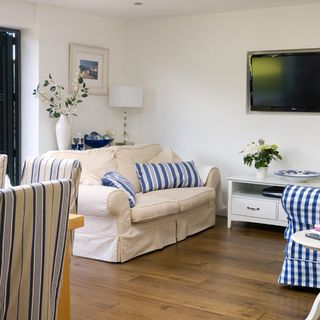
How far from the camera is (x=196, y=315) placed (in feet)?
11.0

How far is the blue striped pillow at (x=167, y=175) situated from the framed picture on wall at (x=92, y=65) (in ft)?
4.51

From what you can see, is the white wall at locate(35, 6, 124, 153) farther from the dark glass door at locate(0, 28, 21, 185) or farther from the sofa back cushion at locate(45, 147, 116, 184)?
the sofa back cushion at locate(45, 147, 116, 184)

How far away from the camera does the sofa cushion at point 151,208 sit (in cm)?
454

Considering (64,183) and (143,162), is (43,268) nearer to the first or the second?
(64,183)

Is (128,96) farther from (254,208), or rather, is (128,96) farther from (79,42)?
(254,208)

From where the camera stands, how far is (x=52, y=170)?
326 centimetres

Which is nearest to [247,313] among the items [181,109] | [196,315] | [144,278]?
[196,315]

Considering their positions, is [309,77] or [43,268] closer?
[43,268]

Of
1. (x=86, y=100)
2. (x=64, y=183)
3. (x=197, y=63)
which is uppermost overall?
(x=197, y=63)

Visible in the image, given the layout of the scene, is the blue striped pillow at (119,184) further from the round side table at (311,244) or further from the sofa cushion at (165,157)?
the round side table at (311,244)

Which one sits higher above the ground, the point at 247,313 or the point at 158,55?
the point at 158,55

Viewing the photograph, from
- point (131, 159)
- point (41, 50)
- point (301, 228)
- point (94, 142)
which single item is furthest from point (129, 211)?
point (41, 50)

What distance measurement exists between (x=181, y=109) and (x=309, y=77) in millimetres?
1591

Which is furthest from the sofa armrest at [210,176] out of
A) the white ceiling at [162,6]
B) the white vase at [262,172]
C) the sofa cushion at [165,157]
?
the white ceiling at [162,6]
